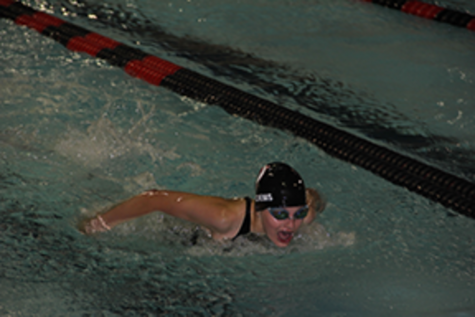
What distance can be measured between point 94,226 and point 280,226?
0.98 m

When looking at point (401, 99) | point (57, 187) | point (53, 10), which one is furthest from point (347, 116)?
point (53, 10)

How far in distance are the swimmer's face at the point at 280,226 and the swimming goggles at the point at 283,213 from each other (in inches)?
0.4

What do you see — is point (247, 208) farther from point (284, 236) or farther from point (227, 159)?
point (227, 159)

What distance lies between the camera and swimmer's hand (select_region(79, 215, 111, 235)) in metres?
2.91

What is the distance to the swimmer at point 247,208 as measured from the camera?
2676 mm

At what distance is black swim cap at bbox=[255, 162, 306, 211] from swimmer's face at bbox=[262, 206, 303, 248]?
37 millimetres

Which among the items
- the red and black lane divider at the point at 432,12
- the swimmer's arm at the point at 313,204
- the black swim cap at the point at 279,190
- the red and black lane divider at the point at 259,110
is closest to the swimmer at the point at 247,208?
the black swim cap at the point at 279,190

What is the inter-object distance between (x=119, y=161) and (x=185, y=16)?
2.94 metres

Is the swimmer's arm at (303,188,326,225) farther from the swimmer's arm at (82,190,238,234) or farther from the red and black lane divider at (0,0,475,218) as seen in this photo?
the red and black lane divider at (0,0,475,218)

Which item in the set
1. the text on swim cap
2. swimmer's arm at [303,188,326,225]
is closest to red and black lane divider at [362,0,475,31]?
swimmer's arm at [303,188,326,225]

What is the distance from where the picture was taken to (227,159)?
154 inches

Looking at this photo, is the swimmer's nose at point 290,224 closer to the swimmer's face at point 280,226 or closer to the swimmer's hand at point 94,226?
the swimmer's face at point 280,226

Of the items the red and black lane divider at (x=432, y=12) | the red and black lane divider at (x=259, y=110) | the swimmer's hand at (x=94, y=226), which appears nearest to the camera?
the swimmer's hand at (x=94, y=226)

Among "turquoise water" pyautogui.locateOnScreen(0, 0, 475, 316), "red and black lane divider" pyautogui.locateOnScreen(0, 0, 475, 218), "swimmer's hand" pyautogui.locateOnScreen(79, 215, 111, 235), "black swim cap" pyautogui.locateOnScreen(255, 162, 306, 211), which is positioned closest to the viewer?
"black swim cap" pyautogui.locateOnScreen(255, 162, 306, 211)
